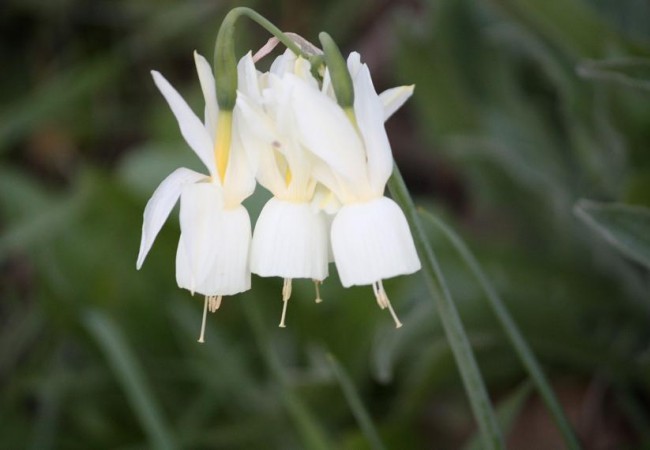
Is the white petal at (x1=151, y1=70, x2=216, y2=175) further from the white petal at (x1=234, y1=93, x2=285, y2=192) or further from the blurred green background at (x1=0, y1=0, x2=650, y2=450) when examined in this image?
the blurred green background at (x1=0, y1=0, x2=650, y2=450)

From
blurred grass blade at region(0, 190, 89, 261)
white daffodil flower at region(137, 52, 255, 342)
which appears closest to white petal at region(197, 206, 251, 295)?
white daffodil flower at region(137, 52, 255, 342)

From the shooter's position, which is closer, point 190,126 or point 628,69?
point 190,126

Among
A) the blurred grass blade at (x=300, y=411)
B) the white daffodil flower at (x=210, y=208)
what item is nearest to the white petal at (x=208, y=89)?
the white daffodil flower at (x=210, y=208)

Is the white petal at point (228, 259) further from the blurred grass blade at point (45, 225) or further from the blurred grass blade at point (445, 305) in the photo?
the blurred grass blade at point (45, 225)

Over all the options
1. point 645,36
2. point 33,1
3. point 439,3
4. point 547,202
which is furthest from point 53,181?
point 645,36

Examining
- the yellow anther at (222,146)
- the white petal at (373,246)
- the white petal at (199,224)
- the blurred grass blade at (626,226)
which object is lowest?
the blurred grass blade at (626,226)

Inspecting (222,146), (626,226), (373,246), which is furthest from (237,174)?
(626,226)

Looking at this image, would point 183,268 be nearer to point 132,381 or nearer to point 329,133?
point 329,133
